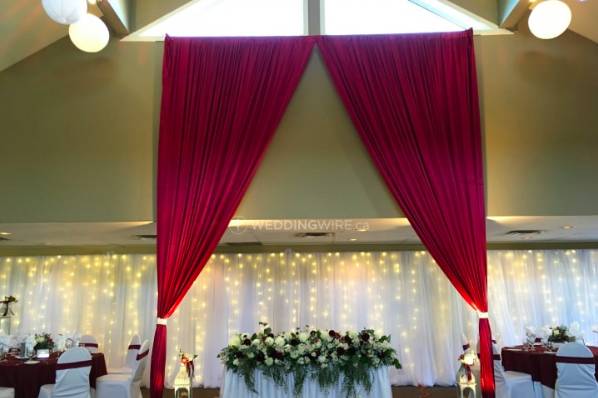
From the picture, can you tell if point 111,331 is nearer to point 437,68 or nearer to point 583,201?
point 437,68

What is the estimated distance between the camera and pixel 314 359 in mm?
4660

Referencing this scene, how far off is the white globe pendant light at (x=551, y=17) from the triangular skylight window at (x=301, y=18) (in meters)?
1.28

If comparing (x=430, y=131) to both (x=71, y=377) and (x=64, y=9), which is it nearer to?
(x=64, y=9)

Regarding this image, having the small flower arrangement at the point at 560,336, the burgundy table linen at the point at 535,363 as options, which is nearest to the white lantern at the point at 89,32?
the burgundy table linen at the point at 535,363

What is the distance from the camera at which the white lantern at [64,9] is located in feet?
11.3

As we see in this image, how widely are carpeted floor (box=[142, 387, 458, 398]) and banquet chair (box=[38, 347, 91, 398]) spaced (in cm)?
236

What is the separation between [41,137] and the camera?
5555 mm

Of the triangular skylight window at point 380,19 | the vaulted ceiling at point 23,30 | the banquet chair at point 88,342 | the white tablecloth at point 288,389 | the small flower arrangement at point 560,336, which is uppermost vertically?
the triangular skylight window at point 380,19

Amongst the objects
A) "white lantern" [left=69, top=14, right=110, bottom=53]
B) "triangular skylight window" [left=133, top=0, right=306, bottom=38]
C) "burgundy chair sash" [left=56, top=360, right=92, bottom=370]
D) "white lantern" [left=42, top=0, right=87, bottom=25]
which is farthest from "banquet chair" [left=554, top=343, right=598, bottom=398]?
"white lantern" [left=69, top=14, right=110, bottom=53]

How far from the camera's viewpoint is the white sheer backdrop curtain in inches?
327

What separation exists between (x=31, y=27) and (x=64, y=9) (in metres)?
2.45

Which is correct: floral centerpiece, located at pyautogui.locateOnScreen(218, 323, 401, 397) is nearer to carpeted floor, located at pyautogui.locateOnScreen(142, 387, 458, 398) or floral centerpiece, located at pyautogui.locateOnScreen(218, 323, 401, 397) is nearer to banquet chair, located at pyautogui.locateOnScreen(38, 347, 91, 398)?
banquet chair, located at pyautogui.locateOnScreen(38, 347, 91, 398)

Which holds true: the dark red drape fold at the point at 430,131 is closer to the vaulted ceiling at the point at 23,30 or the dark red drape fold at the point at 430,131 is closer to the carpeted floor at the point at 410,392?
the carpeted floor at the point at 410,392

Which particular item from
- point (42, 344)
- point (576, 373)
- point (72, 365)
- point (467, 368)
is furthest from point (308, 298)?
point (576, 373)
